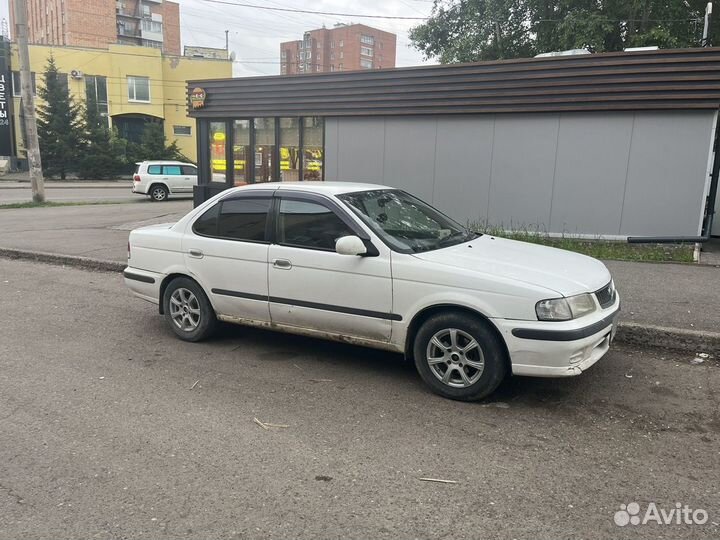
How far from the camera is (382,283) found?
468cm

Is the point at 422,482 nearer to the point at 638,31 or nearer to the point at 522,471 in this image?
the point at 522,471

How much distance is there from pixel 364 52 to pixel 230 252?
300 feet

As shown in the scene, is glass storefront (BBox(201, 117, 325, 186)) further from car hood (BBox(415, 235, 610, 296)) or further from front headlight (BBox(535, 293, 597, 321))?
front headlight (BBox(535, 293, 597, 321))

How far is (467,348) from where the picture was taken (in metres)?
4.36

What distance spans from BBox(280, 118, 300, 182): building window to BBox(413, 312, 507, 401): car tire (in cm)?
1021

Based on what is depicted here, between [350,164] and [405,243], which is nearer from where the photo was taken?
[405,243]

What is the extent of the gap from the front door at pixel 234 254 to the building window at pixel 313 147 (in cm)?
825

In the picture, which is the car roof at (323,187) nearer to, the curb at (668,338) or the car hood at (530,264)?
the car hood at (530,264)

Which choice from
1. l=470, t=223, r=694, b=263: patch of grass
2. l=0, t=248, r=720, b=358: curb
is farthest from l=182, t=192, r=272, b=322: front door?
l=470, t=223, r=694, b=263: patch of grass

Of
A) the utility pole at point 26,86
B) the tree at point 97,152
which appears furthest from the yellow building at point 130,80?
the utility pole at point 26,86

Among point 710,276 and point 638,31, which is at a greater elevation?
point 638,31

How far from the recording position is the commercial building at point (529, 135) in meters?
10.3

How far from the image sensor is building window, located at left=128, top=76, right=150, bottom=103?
156 feet

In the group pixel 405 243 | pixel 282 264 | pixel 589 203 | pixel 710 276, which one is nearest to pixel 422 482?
pixel 405 243
